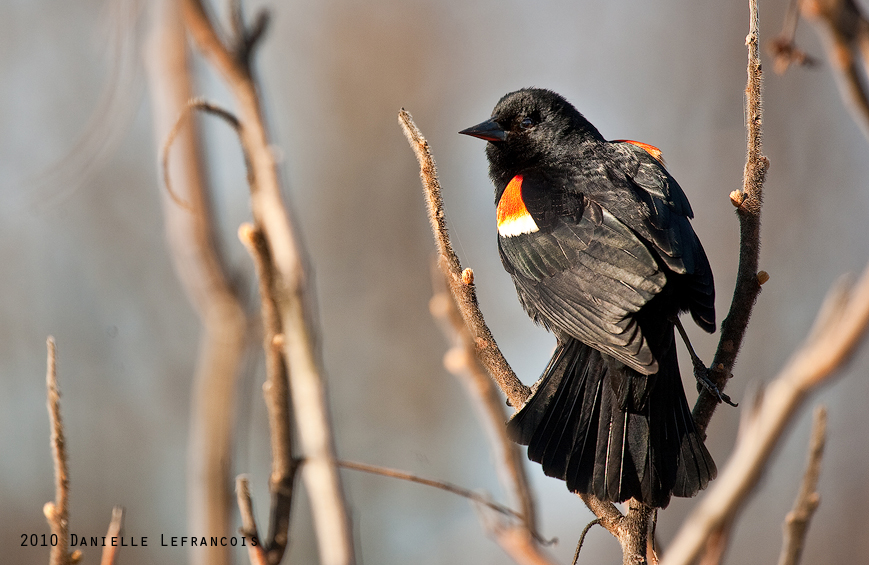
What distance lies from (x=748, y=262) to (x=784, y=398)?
1461 millimetres

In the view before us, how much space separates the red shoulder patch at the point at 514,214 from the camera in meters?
2.54

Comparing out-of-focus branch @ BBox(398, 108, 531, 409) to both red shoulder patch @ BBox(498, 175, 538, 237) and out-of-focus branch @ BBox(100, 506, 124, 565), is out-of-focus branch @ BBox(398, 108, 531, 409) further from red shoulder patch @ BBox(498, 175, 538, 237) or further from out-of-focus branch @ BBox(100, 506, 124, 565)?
out-of-focus branch @ BBox(100, 506, 124, 565)

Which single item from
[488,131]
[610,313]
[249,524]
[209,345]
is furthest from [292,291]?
[488,131]

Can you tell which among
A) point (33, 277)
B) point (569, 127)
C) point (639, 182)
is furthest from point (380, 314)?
point (639, 182)

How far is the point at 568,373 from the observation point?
7.27 ft

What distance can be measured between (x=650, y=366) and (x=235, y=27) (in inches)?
56.9

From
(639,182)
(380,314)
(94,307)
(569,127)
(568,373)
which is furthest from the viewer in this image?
(380,314)

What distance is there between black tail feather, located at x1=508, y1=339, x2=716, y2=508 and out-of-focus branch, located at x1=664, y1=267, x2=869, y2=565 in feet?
3.77

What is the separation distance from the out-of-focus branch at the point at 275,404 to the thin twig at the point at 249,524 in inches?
1.3

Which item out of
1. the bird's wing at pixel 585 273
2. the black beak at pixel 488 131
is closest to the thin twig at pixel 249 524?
the bird's wing at pixel 585 273

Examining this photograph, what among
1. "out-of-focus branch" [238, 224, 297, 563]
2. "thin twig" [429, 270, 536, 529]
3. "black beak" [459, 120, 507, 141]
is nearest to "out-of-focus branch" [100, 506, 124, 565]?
"out-of-focus branch" [238, 224, 297, 563]

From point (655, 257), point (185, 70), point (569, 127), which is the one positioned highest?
point (569, 127)

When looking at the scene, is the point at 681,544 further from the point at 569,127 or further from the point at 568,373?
the point at 569,127

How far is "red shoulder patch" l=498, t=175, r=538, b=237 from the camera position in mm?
2541
